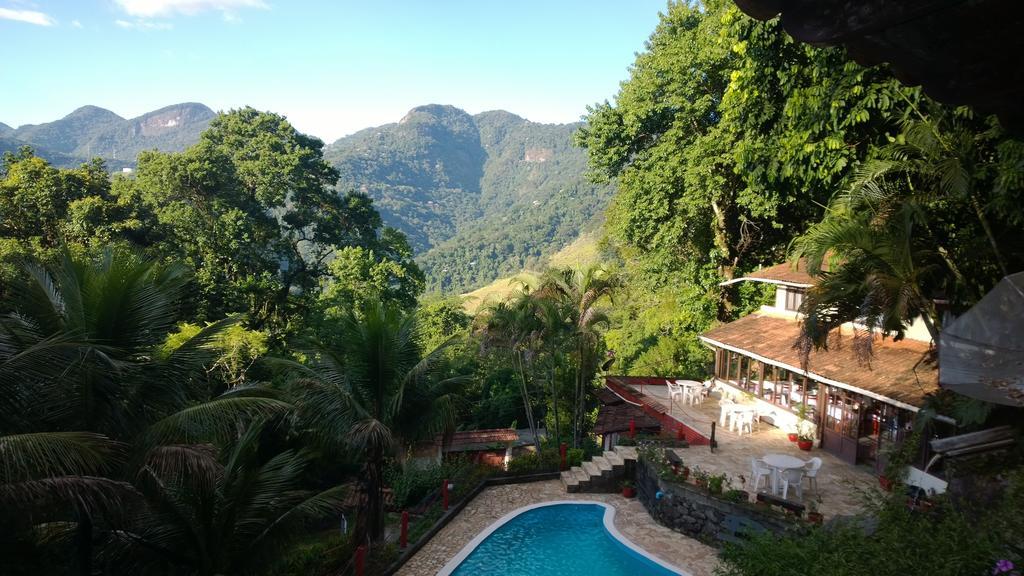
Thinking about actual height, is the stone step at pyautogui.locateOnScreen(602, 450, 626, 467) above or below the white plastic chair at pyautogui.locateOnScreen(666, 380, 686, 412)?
below

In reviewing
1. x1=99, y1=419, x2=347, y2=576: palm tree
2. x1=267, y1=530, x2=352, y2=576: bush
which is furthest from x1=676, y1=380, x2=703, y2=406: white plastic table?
x1=99, y1=419, x2=347, y2=576: palm tree

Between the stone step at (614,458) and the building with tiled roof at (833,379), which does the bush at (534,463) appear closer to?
the stone step at (614,458)

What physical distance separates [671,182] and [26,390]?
17.3 meters

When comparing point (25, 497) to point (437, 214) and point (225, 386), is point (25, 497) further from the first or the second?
point (437, 214)

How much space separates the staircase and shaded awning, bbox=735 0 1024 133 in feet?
35.8

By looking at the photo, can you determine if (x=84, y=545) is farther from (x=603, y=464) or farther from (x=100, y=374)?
(x=603, y=464)

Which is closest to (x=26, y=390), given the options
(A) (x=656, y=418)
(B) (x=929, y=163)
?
(B) (x=929, y=163)

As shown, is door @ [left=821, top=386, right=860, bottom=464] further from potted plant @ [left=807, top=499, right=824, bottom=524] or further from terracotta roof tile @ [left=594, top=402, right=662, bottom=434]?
terracotta roof tile @ [left=594, top=402, right=662, bottom=434]

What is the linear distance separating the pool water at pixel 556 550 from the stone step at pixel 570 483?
89 centimetres

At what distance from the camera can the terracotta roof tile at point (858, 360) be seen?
10.4 metres

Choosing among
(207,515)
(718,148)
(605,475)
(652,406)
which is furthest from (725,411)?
(207,515)

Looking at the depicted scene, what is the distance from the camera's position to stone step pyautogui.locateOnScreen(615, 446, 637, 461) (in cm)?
1347

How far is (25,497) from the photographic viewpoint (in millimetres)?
4551

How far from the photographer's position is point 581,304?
55.1 ft
